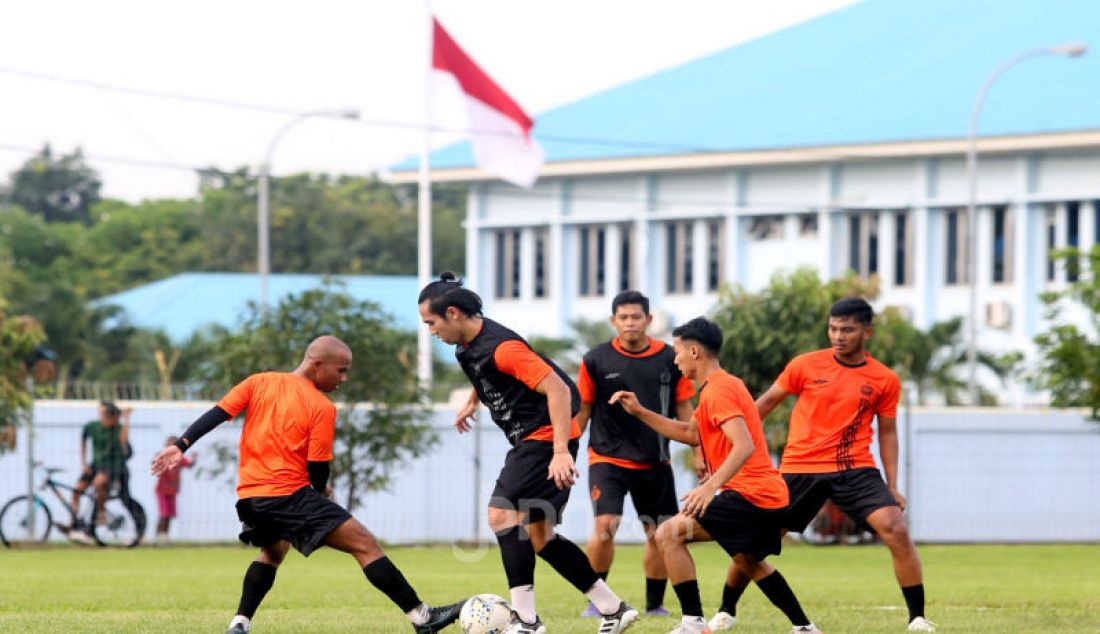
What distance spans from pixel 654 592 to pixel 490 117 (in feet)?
73.8

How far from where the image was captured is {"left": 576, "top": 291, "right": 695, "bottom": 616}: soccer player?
43.4 ft

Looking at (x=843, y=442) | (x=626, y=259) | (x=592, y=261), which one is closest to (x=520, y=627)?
(x=843, y=442)

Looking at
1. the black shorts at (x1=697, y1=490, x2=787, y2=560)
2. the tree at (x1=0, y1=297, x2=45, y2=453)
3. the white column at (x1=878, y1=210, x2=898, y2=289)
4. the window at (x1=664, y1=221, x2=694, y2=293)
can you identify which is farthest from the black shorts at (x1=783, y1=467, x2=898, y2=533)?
the window at (x1=664, y1=221, x2=694, y2=293)

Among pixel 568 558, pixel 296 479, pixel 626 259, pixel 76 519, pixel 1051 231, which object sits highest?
pixel 1051 231

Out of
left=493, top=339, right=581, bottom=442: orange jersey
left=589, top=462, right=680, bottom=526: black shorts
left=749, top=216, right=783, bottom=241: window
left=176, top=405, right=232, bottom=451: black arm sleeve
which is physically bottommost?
left=589, top=462, right=680, bottom=526: black shorts

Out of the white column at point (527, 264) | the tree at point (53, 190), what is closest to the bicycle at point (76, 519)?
the white column at point (527, 264)

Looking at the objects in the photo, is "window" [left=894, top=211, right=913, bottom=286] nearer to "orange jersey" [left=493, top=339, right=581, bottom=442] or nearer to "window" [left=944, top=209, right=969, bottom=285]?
"window" [left=944, top=209, right=969, bottom=285]

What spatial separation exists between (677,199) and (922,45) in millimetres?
9020

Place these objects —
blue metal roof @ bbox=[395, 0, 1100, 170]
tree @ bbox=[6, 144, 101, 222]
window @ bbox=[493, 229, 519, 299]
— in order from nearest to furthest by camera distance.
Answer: blue metal roof @ bbox=[395, 0, 1100, 170]
window @ bbox=[493, 229, 519, 299]
tree @ bbox=[6, 144, 101, 222]

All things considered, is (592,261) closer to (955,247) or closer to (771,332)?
(955,247)

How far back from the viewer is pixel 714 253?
180 ft

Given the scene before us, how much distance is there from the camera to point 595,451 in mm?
13438

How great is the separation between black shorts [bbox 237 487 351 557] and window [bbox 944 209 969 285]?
133ft

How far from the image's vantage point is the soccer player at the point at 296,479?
10.5m
